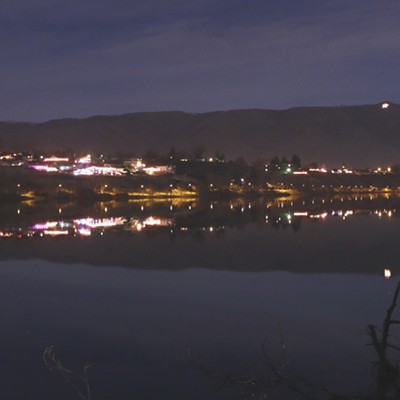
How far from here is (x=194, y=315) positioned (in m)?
10.1

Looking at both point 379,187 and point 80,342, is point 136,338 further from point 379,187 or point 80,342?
point 379,187

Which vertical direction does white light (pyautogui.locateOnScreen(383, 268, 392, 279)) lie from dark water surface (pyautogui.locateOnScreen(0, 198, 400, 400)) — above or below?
below

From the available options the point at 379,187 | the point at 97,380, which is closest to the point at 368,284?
the point at 97,380

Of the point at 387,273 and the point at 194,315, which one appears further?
the point at 387,273

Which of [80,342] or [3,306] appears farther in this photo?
[3,306]

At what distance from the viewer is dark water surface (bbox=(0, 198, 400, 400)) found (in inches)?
266

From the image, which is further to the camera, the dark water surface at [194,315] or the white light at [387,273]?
the white light at [387,273]

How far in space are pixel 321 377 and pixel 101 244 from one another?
51.3ft

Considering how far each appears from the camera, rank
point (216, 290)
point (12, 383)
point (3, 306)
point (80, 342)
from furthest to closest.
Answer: point (216, 290)
point (3, 306)
point (80, 342)
point (12, 383)

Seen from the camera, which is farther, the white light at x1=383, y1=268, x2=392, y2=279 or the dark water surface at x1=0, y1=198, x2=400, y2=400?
the white light at x1=383, y1=268, x2=392, y2=279

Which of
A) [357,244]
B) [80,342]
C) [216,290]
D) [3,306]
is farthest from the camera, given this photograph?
[357,244]

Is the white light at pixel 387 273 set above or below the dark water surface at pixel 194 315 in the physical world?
below

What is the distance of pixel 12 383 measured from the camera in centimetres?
677

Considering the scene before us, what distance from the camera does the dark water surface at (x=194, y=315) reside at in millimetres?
6762
